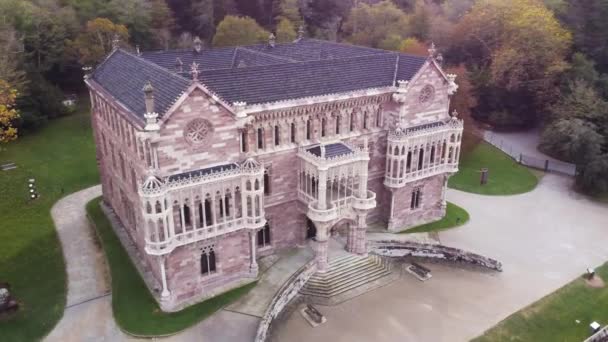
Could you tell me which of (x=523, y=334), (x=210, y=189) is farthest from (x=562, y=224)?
(x=210, y=189)

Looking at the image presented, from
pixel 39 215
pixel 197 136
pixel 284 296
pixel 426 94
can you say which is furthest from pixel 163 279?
pixel 426 94

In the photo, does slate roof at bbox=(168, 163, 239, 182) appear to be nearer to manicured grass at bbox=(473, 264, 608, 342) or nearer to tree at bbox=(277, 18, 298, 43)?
manicured grass at bbox=(473, 264, 608, 342)

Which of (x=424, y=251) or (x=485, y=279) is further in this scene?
(x=424, y=251)

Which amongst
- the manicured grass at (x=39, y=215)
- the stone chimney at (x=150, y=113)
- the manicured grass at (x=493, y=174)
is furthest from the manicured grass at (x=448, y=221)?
the manicured grass at (x=39, y=215)

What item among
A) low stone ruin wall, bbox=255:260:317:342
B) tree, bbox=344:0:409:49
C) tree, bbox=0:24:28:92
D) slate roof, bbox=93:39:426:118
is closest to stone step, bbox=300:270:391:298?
low stone ruin wall, bbox=255:260:317:342

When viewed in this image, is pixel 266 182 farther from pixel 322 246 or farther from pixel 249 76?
pixel 249 76

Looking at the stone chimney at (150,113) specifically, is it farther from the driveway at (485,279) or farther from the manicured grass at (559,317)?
the manicured grass at (559,317)
